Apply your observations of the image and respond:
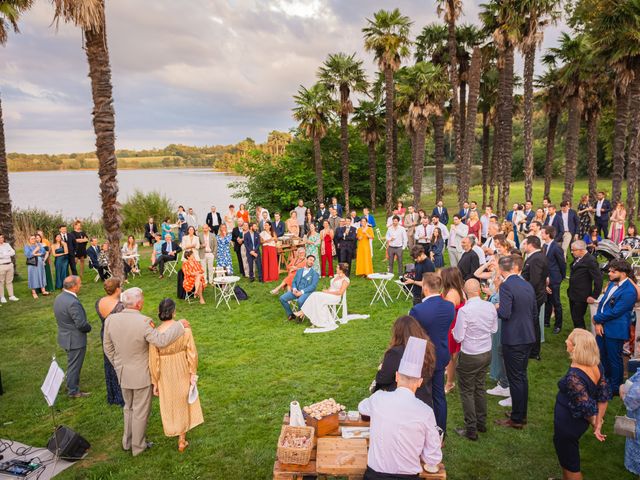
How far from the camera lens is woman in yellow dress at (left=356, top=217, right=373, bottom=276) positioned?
544 inches

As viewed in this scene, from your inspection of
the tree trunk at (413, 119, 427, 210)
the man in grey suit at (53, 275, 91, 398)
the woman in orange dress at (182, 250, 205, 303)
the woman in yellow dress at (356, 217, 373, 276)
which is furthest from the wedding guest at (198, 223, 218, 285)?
the tree trunk at (413, 119, 427, 210)

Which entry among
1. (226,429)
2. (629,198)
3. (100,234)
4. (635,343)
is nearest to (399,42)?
(629,198)

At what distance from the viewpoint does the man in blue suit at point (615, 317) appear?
570cm

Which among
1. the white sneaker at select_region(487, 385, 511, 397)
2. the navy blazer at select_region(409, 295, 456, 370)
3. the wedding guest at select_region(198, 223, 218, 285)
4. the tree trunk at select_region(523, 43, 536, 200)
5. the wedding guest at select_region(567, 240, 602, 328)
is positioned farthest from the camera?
the tree trunk at select_region(523, 43, 536, 200)

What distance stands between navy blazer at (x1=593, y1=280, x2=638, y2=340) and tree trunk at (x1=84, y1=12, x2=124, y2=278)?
8.83 meters

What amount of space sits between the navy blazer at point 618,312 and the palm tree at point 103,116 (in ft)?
29.0

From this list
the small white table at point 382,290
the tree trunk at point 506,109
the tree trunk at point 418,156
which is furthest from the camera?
the tree trunk at point 418,156

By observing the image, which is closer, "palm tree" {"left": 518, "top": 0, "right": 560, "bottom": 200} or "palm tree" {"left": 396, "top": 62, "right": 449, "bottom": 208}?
"palm tree" {"left": 518, "top": 0, "right": 560, "bottom": 200}

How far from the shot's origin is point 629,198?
66.4 ft

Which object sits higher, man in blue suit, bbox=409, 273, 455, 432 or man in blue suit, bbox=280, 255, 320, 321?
man in blue suit, bbox=409, 273, 455, 432

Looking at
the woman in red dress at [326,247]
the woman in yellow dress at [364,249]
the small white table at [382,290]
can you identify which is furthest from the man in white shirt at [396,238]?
the woman in red dress at [326,247]

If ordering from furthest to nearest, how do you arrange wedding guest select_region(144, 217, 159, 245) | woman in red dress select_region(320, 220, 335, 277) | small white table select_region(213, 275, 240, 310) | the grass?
wedding guest select_region(144, 217, 159, 245) → woman in red dress select_region(320, 220, 335, 277) → small white table select_region(213, 275, 240, 310) → the grass

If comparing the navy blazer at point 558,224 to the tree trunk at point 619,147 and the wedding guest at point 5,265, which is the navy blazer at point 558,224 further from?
the wedding guest at point 5,265

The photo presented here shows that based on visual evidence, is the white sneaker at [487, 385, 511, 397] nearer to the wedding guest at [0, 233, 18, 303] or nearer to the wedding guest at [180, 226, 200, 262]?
the wedding guest at [180, 226, 200, 262]
